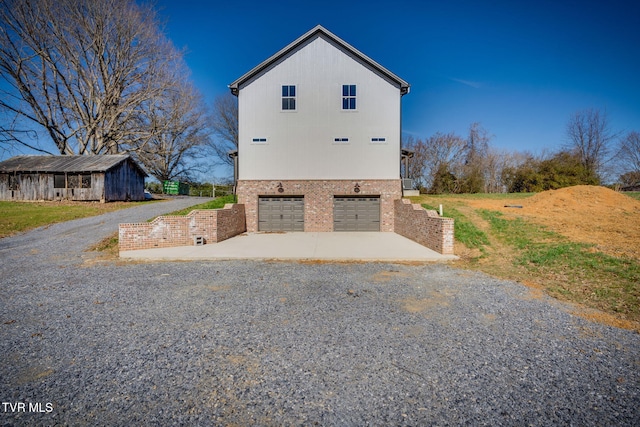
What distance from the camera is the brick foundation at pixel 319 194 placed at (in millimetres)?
15117

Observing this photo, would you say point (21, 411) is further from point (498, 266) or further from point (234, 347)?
point (498, 266)

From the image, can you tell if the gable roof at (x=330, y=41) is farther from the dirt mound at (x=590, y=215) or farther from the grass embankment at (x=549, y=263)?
the dirt mound at (x=590, y=215)

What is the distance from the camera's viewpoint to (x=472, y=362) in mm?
3320

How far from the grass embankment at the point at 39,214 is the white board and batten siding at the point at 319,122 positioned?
416 inches

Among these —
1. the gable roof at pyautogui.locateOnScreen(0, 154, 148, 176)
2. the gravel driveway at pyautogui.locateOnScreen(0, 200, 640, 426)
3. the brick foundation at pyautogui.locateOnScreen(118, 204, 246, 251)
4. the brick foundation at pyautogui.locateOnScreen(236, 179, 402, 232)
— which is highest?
the gable roof at pyautogui.locateOnScreen(0, 154, 148, 176)

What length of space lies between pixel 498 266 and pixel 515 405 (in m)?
6.36

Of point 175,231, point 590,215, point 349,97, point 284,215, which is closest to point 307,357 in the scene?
point 175,231

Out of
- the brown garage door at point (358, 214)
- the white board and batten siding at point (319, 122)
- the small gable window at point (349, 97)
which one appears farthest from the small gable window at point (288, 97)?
the brown garage door at point (358, 214)

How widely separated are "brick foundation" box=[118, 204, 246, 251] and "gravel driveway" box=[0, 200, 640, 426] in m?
3.77

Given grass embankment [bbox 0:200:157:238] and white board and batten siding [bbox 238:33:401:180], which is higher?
white board and batten siding [bbox 238:33:401:180]

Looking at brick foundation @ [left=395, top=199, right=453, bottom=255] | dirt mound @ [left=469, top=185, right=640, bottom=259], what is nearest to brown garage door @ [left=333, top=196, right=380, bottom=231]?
brick foundation @ [left=395, top=199, right=453, bottom=255]

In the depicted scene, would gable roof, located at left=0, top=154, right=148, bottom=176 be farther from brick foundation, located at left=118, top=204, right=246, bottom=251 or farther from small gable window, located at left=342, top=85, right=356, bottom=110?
small gable window, located at left=342, top=85, right=356, bottom=110

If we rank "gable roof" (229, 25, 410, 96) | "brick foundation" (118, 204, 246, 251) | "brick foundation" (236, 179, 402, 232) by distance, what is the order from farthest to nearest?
"brick foundation" (236, 179, 402, 232), "gable roof" (229, 25, 410, 96), "brick foundation" (118, 204, 246, 251)

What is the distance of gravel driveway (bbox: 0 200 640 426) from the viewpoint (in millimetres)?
2570
